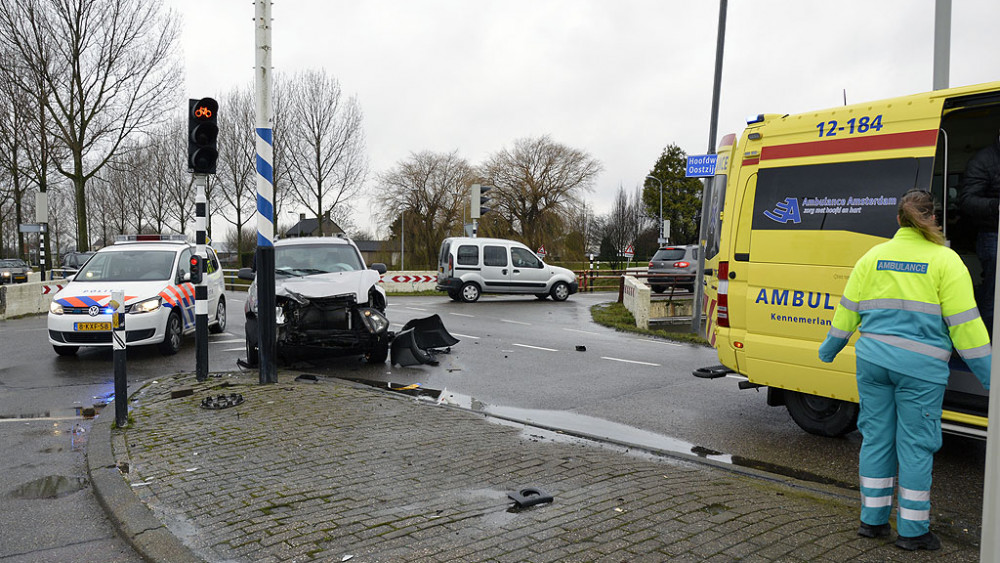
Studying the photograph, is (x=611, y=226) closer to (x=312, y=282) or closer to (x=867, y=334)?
(x=312, y=282)

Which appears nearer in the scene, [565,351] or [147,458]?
[147,458]

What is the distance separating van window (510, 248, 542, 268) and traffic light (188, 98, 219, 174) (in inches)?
612

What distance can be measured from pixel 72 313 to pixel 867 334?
10.4 meters

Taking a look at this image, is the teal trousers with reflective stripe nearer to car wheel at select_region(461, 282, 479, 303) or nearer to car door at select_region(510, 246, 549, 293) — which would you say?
car wheel at select_region(461, 282, 479, 303)

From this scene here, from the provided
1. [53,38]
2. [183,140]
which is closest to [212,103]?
[53,38]

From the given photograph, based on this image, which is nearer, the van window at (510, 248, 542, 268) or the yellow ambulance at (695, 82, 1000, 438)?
the yellow ambulance at (695, 82, 1000, 438)

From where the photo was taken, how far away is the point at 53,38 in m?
25.2

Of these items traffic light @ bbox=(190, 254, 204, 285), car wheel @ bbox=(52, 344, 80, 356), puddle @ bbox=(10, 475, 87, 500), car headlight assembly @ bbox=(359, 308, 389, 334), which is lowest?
car wheel @ bbox=(52, 344, 80, 356)

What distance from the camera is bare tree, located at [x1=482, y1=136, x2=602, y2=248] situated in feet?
176

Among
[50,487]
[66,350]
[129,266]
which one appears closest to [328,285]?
[129,266]

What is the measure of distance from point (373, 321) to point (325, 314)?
0.64 metres

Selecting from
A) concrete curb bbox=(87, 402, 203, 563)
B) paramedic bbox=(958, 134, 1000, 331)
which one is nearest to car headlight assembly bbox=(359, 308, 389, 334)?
concrete curb bbox=(87, 402, 203, 563)

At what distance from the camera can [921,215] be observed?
12.2 ft

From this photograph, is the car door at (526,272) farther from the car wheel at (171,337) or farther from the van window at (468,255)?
the car wheel at (171,337)
